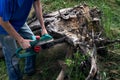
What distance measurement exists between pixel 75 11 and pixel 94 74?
56.7 inches

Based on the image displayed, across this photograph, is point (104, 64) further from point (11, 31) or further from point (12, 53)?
point (11, 31)

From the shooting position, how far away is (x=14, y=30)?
355 centimetres

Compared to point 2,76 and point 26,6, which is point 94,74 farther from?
point 2,76

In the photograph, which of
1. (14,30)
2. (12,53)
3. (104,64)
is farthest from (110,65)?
(14,30)

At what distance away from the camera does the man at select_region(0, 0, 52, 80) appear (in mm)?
3398

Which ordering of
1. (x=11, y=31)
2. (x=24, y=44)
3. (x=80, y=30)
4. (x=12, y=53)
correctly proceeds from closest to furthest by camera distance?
(x=11, y=31), (x=24, y=44), (x=12, y=53), (x=80, y=30)

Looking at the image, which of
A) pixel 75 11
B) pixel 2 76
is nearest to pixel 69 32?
pixel 75 11

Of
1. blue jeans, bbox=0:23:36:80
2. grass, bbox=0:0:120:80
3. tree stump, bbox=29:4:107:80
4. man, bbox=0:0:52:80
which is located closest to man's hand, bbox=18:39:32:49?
man, bbox=0:0:52:80

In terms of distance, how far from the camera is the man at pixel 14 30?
340cm

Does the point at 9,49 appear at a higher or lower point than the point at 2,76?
higher

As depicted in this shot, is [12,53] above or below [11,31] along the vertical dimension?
below

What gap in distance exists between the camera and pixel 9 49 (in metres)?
4.02

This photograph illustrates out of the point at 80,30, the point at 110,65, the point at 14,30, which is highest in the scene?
the point at 14,30

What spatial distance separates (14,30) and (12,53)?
0.59 m
